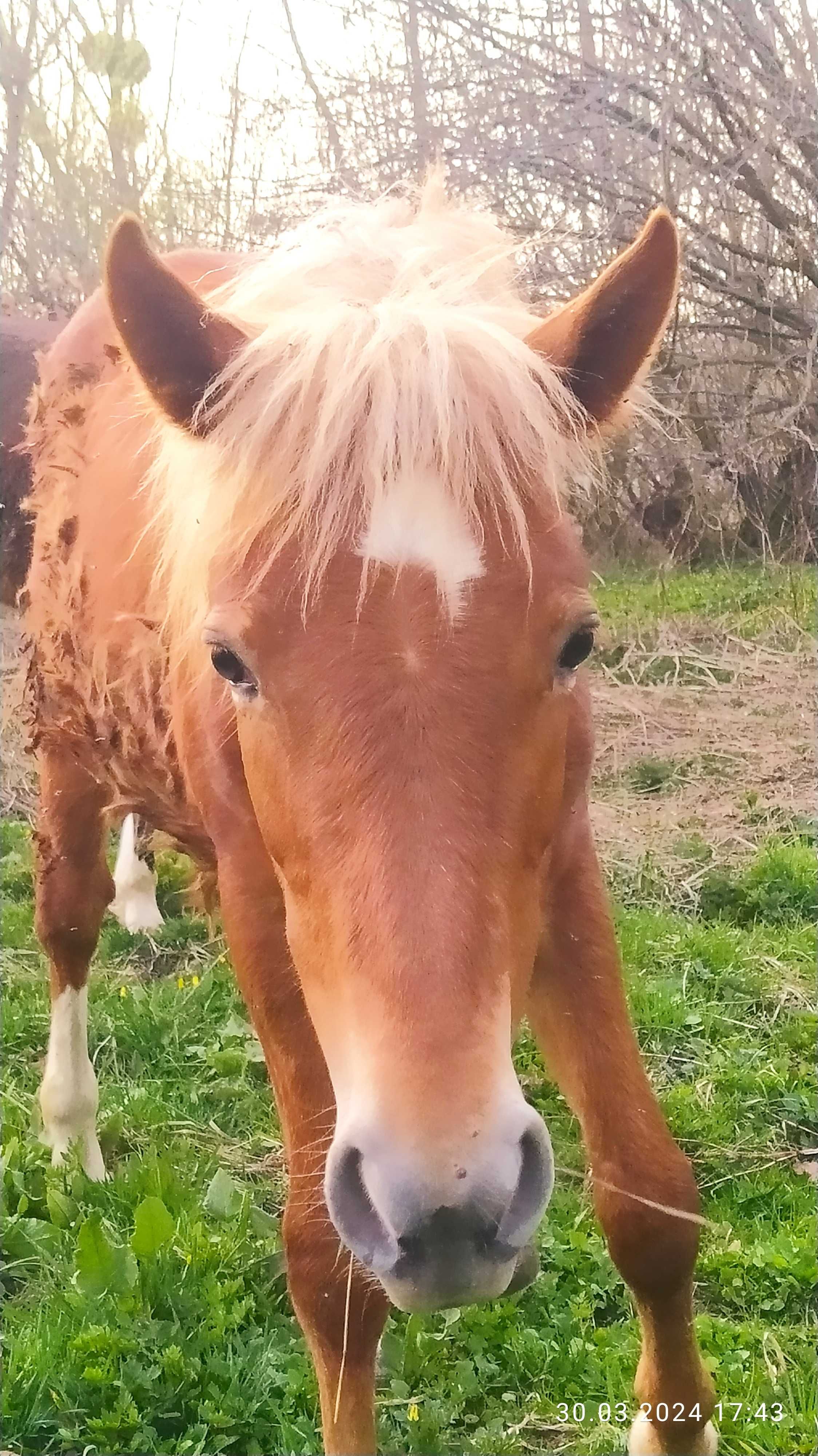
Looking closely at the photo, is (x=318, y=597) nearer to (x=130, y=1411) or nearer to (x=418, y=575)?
(x=418, y=575)

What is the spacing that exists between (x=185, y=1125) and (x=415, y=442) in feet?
5.75

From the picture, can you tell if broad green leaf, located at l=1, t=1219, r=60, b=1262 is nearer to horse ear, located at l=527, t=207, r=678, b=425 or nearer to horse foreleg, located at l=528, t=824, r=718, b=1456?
horse foreleg, located at l=528, t=824, r=718, b=1456

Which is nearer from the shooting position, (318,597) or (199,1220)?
(318,597)

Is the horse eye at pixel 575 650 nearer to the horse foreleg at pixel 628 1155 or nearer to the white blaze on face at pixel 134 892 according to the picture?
the horse foreleg at pixel 628 1155

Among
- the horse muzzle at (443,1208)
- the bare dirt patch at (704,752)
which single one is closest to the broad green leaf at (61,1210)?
the horse muzzle at (443,1208)

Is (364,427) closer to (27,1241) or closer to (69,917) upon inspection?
(69,917)

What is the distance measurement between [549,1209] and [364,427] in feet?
5.23

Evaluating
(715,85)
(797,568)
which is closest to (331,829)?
(797,568)

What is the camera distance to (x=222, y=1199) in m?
1.83

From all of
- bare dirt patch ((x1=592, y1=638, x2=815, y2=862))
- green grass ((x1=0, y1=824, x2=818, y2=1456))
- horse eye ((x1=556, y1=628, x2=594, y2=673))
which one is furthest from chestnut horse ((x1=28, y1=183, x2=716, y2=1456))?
bare dirt patch ((x1=592, y1=638, x2=815, y2=862))

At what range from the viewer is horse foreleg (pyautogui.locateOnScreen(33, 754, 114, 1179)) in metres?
2.10

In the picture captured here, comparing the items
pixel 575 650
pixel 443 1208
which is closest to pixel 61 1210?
pixel 443 1208

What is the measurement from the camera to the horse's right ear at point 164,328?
94 cm

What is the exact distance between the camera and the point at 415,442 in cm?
96
